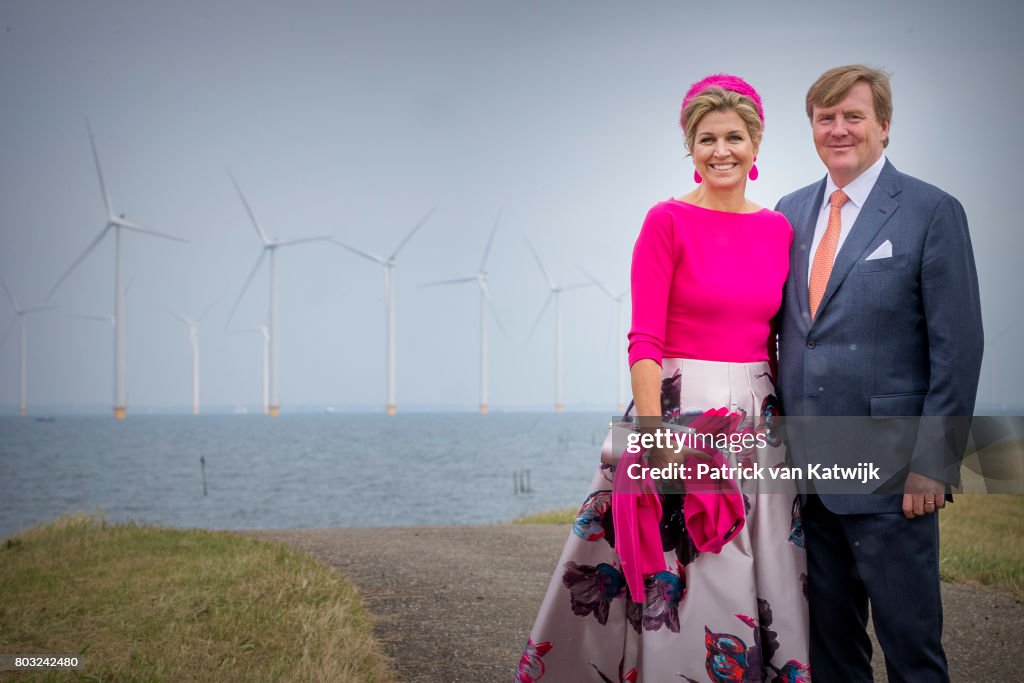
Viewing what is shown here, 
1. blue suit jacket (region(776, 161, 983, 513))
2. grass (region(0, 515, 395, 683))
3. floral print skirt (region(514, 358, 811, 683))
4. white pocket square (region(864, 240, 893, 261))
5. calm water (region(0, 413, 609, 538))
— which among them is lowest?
calm water (region(0, 413, 609, 538))

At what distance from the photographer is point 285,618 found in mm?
6137

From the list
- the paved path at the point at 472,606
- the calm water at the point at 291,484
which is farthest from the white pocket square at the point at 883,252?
the calm water at the point at 291,484

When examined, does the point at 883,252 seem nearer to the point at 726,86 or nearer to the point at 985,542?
the point at 726,86

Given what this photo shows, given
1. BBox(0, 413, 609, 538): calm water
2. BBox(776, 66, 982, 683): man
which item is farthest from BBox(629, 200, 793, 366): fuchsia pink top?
BBox(0, 413, 609, 538): calm water

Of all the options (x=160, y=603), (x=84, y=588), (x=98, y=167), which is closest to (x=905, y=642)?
(x=160, y=603)

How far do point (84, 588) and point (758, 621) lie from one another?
6183 mm

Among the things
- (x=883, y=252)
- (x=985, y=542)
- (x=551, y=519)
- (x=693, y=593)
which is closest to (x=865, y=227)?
(x=883, y=252)

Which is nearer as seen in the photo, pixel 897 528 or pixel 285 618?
pixel 897 528

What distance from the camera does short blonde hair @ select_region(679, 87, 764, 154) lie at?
10.6ft

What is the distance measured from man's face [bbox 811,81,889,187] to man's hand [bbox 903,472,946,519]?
1.21 metres

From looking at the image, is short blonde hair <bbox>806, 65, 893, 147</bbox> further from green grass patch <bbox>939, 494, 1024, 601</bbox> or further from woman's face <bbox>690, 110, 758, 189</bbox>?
green grass patch <bbox>939, 494, 1024, 601</bbox>

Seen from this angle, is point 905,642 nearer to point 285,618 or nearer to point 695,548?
point 695,548

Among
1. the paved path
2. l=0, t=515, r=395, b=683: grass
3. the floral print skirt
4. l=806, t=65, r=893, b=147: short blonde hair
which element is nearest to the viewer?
the floral print skirt

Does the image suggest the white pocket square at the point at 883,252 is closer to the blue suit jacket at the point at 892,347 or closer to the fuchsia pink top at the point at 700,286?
the blue suit jacket at the point at 892,347
